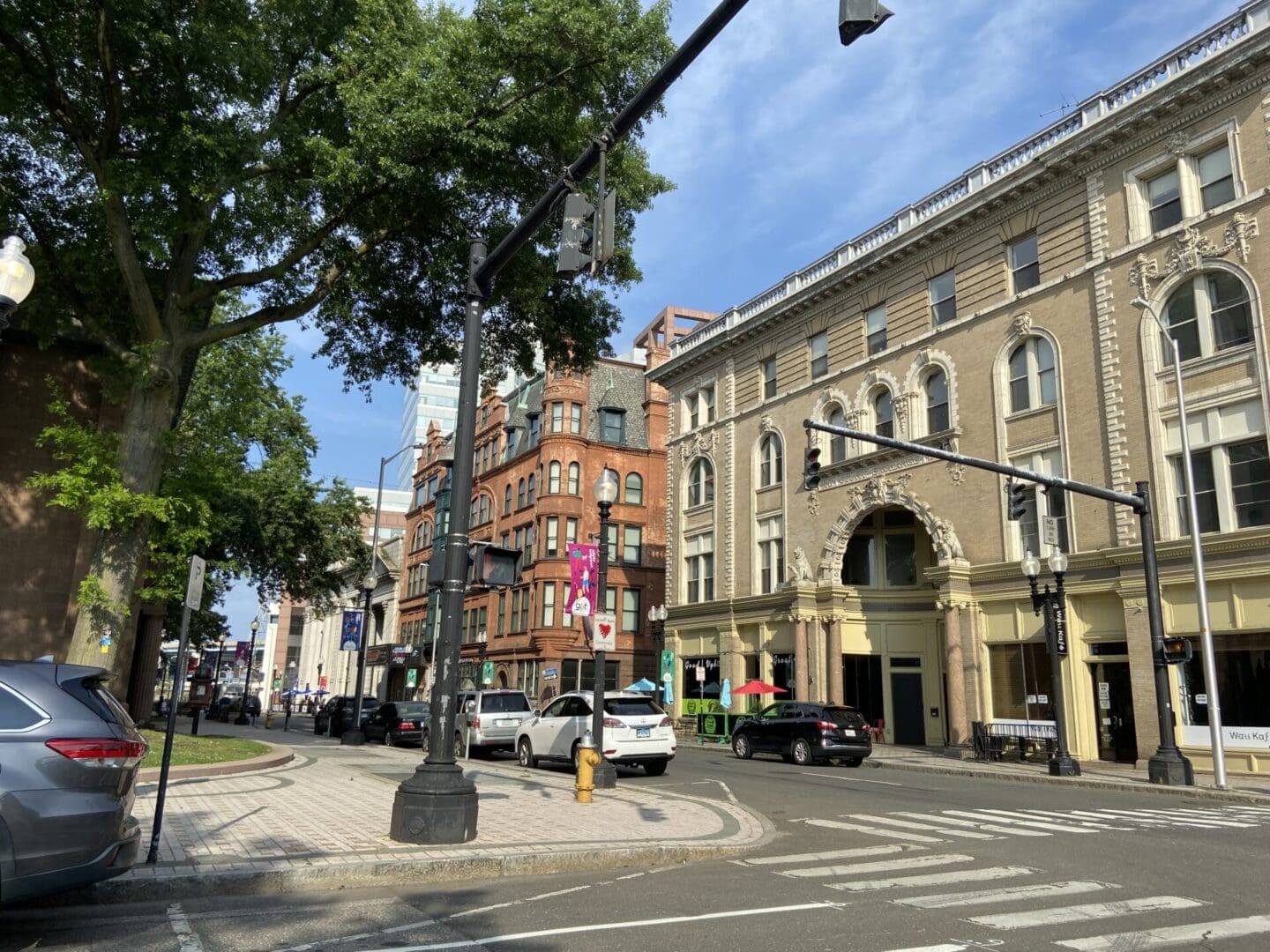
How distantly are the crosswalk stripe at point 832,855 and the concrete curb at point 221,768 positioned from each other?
25.8 ft

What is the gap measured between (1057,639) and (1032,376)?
893cm

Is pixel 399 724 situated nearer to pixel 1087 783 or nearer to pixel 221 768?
pixel 221 768

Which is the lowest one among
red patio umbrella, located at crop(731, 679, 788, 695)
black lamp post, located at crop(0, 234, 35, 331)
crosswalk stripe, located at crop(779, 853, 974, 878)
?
crosswalk stripe, located at crop(779, 853, 974, 878)

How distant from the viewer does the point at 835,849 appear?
10234 mm

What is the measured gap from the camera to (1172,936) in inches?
247

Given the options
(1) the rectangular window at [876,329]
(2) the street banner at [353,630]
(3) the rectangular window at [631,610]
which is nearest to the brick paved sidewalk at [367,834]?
(2) the street banner at [353,630]

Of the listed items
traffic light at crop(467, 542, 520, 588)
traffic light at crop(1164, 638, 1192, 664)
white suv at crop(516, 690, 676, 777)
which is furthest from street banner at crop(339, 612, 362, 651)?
traffic light at crop(1164, 638, 1192, 664)

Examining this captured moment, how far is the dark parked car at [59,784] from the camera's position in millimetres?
5445

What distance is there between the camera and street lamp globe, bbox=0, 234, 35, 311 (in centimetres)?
725

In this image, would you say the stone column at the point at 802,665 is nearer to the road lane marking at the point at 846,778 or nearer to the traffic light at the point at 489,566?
the road lane marking at the point at 846,778

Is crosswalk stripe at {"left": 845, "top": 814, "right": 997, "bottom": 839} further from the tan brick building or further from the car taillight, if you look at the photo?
the tan brick building

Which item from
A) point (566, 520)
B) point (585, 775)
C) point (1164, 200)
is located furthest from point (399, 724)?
point (1164, 200)

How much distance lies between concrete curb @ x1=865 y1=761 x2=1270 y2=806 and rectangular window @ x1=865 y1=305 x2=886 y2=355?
15.3 m

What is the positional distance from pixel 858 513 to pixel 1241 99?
54.0 feet
